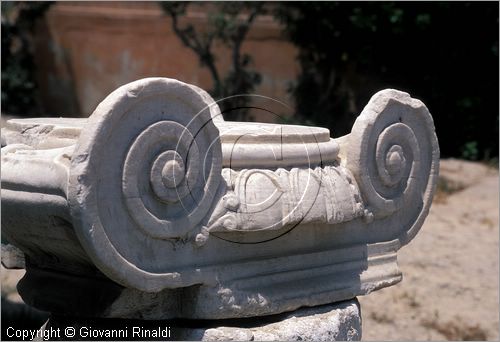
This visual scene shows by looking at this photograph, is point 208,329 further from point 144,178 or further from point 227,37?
point 227,37

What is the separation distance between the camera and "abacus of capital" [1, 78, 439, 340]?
2.87m

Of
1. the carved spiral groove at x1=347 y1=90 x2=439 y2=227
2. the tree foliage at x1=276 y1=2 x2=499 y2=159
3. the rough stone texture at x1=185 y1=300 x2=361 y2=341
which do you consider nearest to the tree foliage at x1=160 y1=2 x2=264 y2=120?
the tree foliage at x1=276 y1=2 x2=499 y2=159

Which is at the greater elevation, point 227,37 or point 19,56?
point 227,37

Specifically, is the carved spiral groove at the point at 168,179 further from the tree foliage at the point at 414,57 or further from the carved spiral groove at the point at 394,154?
the tree foliage at the point at 414,57

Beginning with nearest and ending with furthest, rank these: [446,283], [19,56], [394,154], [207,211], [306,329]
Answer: [207,211] < [306,329] < [394,154] < [446,283] < [19,56]

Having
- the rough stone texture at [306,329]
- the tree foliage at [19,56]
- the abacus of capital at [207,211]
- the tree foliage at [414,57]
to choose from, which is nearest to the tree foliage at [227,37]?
the tree foliage at [414,57]

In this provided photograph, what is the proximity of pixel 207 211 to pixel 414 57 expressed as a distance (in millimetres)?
7406

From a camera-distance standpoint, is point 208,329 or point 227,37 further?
point 227,37

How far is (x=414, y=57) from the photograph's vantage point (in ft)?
33.2

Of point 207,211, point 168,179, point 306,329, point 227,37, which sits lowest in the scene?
point 227,37

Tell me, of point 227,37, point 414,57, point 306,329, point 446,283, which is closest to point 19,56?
point 227,37

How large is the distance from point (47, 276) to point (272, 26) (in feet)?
25.2

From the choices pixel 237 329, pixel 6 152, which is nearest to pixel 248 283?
pixel 237 329

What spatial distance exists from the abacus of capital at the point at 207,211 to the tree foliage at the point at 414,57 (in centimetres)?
620
